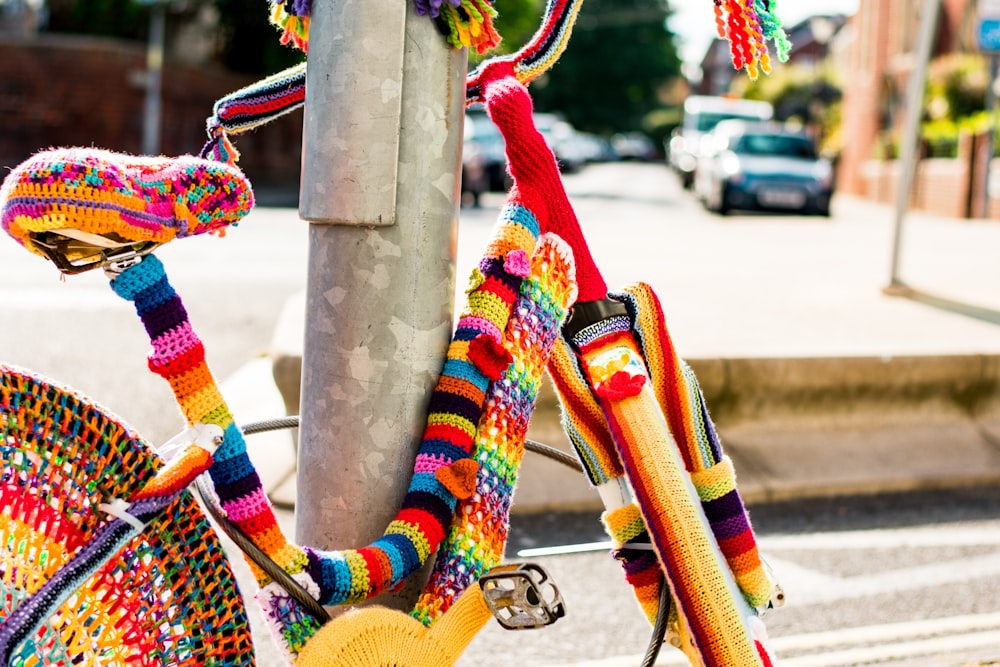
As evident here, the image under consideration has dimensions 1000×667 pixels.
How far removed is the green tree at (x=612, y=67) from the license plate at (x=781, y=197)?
45.6m

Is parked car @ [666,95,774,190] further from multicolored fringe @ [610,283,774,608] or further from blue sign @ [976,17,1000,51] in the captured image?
multicolored fringe @ [610,283,774,608]

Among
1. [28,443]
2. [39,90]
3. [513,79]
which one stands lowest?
[28,443]

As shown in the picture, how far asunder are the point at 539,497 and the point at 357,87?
2.70m

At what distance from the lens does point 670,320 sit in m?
5.93

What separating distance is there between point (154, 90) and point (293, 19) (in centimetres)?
2251

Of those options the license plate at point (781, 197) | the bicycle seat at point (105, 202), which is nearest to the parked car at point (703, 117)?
the license plate at point (781, 197)

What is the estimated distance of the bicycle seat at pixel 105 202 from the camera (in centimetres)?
139

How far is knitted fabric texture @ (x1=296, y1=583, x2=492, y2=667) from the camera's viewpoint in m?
1.58

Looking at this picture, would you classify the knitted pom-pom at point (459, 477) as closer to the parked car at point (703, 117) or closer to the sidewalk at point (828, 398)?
the sidewalk at point (828, 398)

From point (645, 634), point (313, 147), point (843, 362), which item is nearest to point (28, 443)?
point (313, 147)

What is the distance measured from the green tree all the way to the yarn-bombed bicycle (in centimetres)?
6229

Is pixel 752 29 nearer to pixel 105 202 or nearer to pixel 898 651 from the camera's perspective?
pixel 105 202

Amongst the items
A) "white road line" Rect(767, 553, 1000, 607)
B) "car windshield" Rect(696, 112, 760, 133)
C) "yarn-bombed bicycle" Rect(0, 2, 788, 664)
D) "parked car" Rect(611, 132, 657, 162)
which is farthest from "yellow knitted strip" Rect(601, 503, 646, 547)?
"parked car" Rect(611, 132, 657, 162)

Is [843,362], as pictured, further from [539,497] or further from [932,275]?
[932,275]
